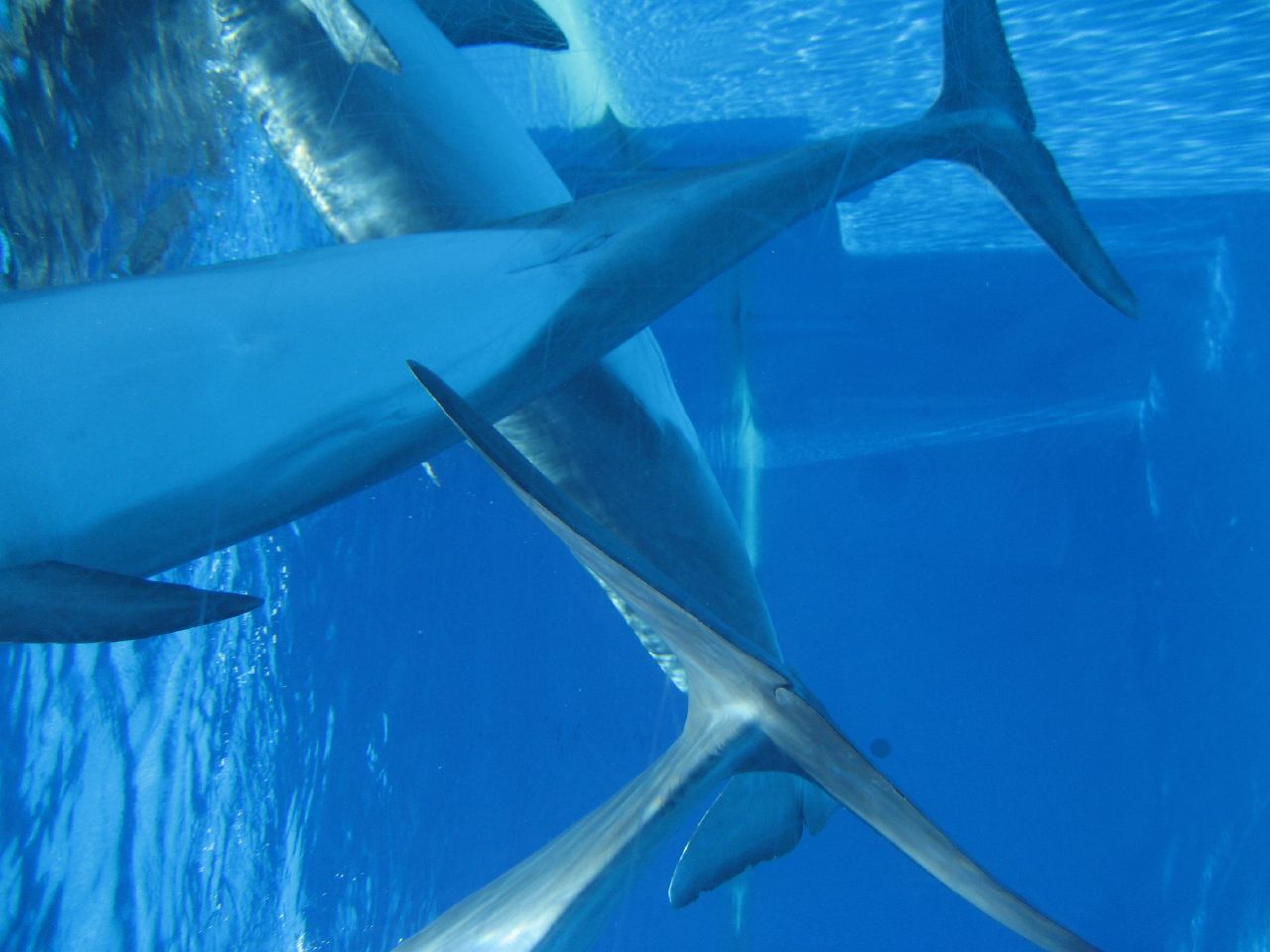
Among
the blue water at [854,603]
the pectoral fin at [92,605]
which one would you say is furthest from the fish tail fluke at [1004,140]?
the pectoral fin at [92,605]

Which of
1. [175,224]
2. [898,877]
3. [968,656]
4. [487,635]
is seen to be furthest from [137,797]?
[968,656]

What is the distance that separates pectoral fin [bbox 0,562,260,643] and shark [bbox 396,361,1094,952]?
0.96 metres

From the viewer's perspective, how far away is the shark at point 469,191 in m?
3.08

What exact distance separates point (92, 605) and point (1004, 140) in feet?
12.5

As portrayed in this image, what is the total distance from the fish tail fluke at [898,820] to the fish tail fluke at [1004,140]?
8.84 ft

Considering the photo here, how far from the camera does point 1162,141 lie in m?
5.55

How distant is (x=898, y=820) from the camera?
1724 mm

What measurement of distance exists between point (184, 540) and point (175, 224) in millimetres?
2628

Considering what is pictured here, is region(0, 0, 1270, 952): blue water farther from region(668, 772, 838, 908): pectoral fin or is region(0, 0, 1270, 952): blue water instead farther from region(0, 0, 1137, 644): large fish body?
region(668, 772, 838, 908): pectoral fin

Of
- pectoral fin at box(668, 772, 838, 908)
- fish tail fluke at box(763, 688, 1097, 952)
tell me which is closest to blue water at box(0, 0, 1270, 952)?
pectoral fin at box(668, 772, 838, 908)

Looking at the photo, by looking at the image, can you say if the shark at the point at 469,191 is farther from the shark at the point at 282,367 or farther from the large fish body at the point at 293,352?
the large fish body at the point at 293,352

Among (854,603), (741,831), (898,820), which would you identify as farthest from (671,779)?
(854,603)

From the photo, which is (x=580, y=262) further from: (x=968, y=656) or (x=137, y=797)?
(x=968, y=656)

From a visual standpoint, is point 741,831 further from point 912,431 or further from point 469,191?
point 912,431
